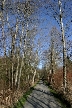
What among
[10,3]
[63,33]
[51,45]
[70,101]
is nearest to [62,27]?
[63,33]

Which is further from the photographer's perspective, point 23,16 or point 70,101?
point 23,16

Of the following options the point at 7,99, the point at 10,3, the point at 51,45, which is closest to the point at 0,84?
the point at 7,99

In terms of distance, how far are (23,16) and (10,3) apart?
2.54 m

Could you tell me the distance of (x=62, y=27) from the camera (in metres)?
23.9

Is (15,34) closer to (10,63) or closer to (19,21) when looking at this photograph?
(19,21)

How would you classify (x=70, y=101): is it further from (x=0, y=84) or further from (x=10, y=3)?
(x=10, y=3)

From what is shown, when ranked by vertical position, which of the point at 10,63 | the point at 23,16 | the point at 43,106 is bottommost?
the point at 43,106

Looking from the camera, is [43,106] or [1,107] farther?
[43,106]

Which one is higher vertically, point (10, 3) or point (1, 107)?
point (10, 3)

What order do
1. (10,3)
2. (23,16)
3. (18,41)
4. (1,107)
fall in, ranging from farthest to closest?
(18,41)
(23,16)
(10,3)
(1,107)

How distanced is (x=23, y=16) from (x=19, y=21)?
595mm

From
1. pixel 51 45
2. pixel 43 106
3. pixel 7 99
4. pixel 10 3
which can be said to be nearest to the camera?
pixel 7 99

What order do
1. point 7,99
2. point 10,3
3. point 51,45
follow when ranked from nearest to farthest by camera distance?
point 7,99 < point 10,3 < point 51,45

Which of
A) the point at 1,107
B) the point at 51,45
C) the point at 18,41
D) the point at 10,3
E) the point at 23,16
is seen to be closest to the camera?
the point at 1,107
